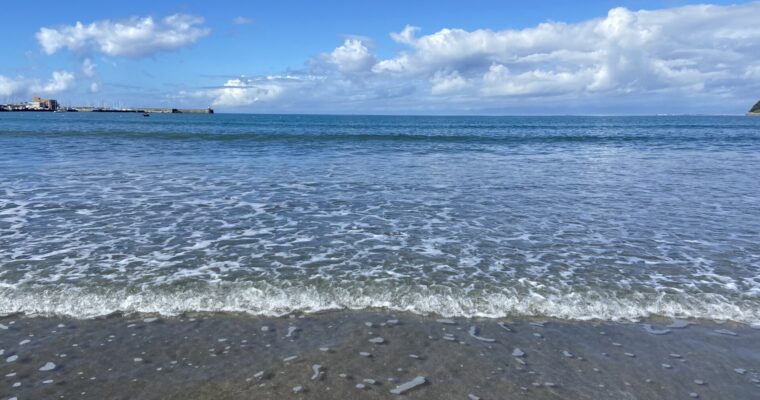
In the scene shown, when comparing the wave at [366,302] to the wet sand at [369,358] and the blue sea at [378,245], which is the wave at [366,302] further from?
the wet sand at [369,358]

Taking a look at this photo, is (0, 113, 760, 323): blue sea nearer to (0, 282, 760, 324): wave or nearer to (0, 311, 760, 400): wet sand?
(0, 282, 760, 324): wave

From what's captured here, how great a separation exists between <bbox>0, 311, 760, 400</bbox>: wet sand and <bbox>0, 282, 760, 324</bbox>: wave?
12.0 inches

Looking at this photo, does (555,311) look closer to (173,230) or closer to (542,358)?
(542,358)

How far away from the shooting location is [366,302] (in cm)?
794

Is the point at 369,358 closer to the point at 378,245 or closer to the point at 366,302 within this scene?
the point at 366,302

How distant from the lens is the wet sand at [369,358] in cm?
551

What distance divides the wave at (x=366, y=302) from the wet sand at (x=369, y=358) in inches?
12.0

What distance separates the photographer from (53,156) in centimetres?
2808

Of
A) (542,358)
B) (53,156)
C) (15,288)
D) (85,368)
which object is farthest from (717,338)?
(53,156)

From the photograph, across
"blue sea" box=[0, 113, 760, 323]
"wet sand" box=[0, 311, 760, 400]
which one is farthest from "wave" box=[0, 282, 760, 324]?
"wet sand" box=[0, 311, 760, 400]

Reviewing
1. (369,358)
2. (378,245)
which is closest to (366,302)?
(369,358)

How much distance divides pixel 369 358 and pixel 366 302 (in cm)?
181

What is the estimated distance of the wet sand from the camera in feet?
18.1

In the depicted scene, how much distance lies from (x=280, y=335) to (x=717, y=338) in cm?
615
